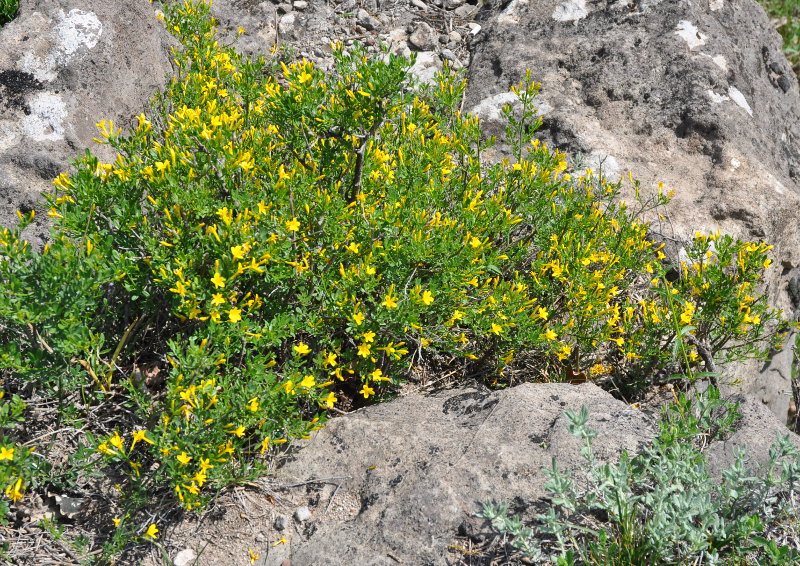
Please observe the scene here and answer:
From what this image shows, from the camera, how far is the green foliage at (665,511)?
2250mm

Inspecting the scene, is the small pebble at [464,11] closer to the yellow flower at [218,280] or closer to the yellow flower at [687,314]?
the yellow flower at [687,314]

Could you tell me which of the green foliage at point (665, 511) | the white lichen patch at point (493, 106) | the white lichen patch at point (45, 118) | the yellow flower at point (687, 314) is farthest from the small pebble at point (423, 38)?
the green foliage at point (665, 511)

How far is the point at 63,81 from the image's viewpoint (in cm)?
391

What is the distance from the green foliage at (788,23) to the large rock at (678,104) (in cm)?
235

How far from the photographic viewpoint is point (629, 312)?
351 centimetres

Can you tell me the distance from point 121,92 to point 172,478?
262 centimetres

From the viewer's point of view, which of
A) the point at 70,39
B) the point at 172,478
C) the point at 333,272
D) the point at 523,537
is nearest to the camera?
the point at 523,537

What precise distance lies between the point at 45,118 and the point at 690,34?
14.5 feet

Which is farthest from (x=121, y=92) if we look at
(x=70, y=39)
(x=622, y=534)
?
(x=622, y=534)

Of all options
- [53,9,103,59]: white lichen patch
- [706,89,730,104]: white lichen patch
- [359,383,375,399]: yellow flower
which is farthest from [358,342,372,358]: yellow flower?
[706,89,730,104]: white lichen patch

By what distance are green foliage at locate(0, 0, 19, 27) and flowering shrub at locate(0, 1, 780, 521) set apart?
158 cm

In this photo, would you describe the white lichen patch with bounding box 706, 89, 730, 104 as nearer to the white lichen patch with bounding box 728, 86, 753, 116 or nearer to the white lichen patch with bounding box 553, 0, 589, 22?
the white lichen patch with bounding box 728, 86, 753, 116

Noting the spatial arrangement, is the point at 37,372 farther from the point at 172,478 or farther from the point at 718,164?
the point at 718,164

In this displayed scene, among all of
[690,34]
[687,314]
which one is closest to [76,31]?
[687,314]
